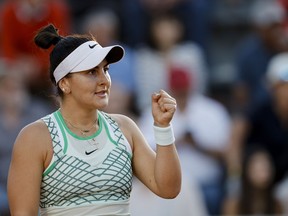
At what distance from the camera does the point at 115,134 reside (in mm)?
4770

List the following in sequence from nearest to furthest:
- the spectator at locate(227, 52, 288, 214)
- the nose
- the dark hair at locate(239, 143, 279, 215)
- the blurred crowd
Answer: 1. the nose
2. the dark hair at locate(239, 143, 279, 215)
3. the blurred crowd
4. the spectator at locate(227, 52, 288, 214)

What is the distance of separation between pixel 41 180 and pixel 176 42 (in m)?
5.51

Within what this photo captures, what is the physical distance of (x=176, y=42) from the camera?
9.92 m

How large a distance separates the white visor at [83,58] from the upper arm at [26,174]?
1.19ft

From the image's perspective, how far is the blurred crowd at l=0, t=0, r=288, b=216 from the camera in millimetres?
8406

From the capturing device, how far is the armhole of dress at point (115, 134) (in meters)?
4.73

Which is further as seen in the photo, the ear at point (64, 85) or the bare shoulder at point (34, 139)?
the ear at point (64, 85)

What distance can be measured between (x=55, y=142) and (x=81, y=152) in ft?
0.45

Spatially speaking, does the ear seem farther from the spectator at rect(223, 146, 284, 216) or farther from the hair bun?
the spectator at rect(223, 146, 284, 216)

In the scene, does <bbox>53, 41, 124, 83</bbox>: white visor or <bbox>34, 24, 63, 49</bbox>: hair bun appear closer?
<bbox>53, 41, 124, 83</bbox>: white visor

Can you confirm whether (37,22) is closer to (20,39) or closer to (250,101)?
(20,39)

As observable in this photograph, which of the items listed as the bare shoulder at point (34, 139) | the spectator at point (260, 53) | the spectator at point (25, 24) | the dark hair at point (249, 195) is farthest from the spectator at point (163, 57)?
the bare shoulder at point (34, 139)

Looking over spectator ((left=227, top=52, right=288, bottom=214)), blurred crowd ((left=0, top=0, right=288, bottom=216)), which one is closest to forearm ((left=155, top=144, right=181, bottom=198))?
blurred crowd ((left=0, top=0, right=288, bottom=216))

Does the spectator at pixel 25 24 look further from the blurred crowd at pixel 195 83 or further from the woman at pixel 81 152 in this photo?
the woman at pixel 81 152
